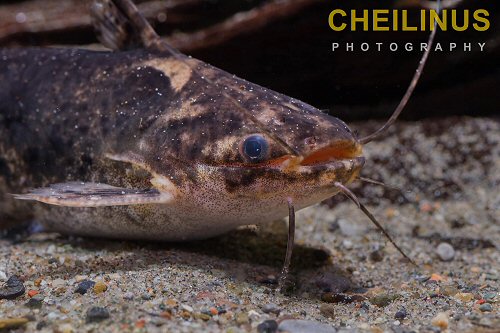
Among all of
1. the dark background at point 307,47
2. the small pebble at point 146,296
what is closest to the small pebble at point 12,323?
the small pebble at point 146,296

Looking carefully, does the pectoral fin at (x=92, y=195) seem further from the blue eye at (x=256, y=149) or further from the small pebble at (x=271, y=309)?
the small pebble at (x=271, y=309)

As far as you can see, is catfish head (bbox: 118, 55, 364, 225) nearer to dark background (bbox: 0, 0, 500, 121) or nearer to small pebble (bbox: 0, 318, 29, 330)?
small pebble (bbox: 0, 318, 29, 330)

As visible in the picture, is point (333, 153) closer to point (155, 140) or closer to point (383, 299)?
point (383, 299)

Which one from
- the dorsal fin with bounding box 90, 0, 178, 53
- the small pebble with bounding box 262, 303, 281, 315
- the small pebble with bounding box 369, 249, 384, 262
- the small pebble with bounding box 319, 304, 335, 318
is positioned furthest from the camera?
the small pebble with bounding box 369, 249, 384, 262

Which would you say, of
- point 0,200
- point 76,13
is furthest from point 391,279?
point 76,13

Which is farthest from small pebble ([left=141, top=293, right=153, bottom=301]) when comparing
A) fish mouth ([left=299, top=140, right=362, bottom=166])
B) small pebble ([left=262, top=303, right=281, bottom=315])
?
fish mouth ([left=299, top=140, right=362, bottom=166])
